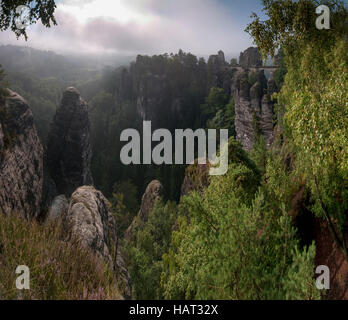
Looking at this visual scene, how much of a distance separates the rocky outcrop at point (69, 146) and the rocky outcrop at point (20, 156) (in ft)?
29.3

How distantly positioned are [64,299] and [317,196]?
802 cm

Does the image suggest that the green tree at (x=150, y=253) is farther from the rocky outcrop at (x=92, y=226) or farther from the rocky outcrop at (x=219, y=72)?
the rocky outcrop at (x=219, y=72)

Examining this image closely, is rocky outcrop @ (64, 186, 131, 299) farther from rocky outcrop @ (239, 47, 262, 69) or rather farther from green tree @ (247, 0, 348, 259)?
rocky outcrop @ (239, 47, 262, 69)

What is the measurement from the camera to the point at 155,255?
2719 cm

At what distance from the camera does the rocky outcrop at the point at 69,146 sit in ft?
106

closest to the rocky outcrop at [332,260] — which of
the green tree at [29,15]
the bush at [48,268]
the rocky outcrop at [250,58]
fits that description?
the bush at [48,268]

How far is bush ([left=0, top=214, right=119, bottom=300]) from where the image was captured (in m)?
3.11

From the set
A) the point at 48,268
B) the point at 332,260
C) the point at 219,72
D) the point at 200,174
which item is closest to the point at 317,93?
the point at 332,260

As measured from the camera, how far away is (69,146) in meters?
33.6

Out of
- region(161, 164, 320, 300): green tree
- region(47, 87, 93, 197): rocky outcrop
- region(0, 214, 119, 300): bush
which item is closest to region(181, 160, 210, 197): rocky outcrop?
region(161, 164, 320, 300): green tree

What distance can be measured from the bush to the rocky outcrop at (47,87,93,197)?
29848 mm

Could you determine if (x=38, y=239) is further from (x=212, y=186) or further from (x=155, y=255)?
(x=155, y=255)

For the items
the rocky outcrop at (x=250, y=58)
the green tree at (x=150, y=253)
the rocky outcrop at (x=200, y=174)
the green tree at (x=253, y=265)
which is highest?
the rocky outcrop at (x=250, y=58)
